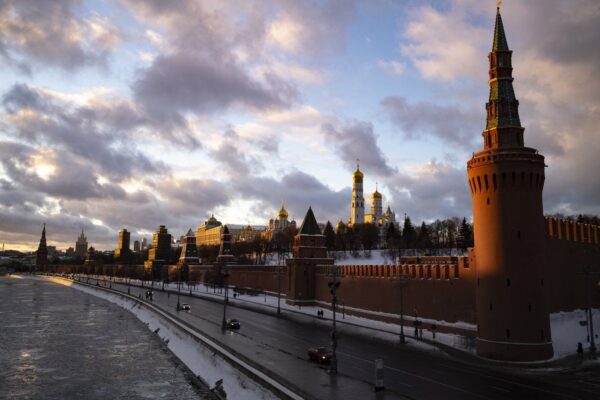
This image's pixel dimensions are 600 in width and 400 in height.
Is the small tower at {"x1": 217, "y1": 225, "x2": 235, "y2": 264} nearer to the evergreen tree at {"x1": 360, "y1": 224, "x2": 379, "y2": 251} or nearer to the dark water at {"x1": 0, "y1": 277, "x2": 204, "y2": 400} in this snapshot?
the evergreen tree at {"x1": 360, "y1": 224, "x2": 379, "y2": 251}

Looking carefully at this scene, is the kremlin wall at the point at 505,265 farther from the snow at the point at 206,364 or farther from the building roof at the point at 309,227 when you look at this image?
the building roof at the point at 309,227

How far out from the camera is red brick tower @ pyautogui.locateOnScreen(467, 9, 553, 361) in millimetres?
32375

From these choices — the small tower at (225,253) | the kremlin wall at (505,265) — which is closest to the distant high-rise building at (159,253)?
the small tower at (225,253)

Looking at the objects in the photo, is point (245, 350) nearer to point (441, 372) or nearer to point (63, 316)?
point (441, 372)

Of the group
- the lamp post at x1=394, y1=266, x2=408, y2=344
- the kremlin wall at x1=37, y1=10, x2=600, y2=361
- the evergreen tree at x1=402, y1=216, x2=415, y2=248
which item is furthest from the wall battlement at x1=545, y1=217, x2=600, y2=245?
the evergreen tree at x1=402, y1=216, x2=415, y2=248

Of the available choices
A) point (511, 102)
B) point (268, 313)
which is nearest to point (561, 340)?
point (511, 102)

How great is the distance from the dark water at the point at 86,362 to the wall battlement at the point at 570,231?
30.8 m

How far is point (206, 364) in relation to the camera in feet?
99.8

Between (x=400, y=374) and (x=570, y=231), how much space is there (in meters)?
26.0

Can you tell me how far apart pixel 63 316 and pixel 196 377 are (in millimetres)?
41305

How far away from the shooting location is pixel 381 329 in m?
43.4

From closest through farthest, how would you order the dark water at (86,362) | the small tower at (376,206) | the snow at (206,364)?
the snow at (206,364)
the dark water at (86,362)
the small tower at (376,206)

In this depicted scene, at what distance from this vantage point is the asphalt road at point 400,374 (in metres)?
22.6

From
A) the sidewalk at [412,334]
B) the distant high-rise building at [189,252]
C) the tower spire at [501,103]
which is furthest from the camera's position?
the distant high-rise building at [189,252]
